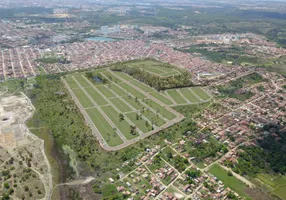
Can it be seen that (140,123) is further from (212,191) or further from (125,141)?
(212,191)

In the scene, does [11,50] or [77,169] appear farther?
[11,50]

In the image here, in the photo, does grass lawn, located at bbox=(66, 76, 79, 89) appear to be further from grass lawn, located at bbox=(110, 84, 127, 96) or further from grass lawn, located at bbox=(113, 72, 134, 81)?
grass lawn, located at bbox=(113, 72, 134, 81)

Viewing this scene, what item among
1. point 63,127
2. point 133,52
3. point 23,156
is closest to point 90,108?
point 63,127

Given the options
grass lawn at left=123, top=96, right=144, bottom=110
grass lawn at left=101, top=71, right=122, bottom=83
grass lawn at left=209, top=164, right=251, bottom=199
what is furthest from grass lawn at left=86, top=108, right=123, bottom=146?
grass lawn at left=101, top=71, right=122, bottom=83

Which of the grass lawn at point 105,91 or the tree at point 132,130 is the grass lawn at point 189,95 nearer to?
the grass lawn at point 105,91

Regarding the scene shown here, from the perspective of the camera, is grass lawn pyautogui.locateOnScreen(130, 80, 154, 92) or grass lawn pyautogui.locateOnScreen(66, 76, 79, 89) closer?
grass lawn pyautogui.locateOnScreen(130, 80, 154, 92)

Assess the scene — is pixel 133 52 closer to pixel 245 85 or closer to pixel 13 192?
pixel 245 85

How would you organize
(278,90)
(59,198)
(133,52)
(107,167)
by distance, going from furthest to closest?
(133,52) → (278,90) → (107,167) → (59,198)

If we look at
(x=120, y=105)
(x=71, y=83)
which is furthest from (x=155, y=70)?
(x=120, y=105)
